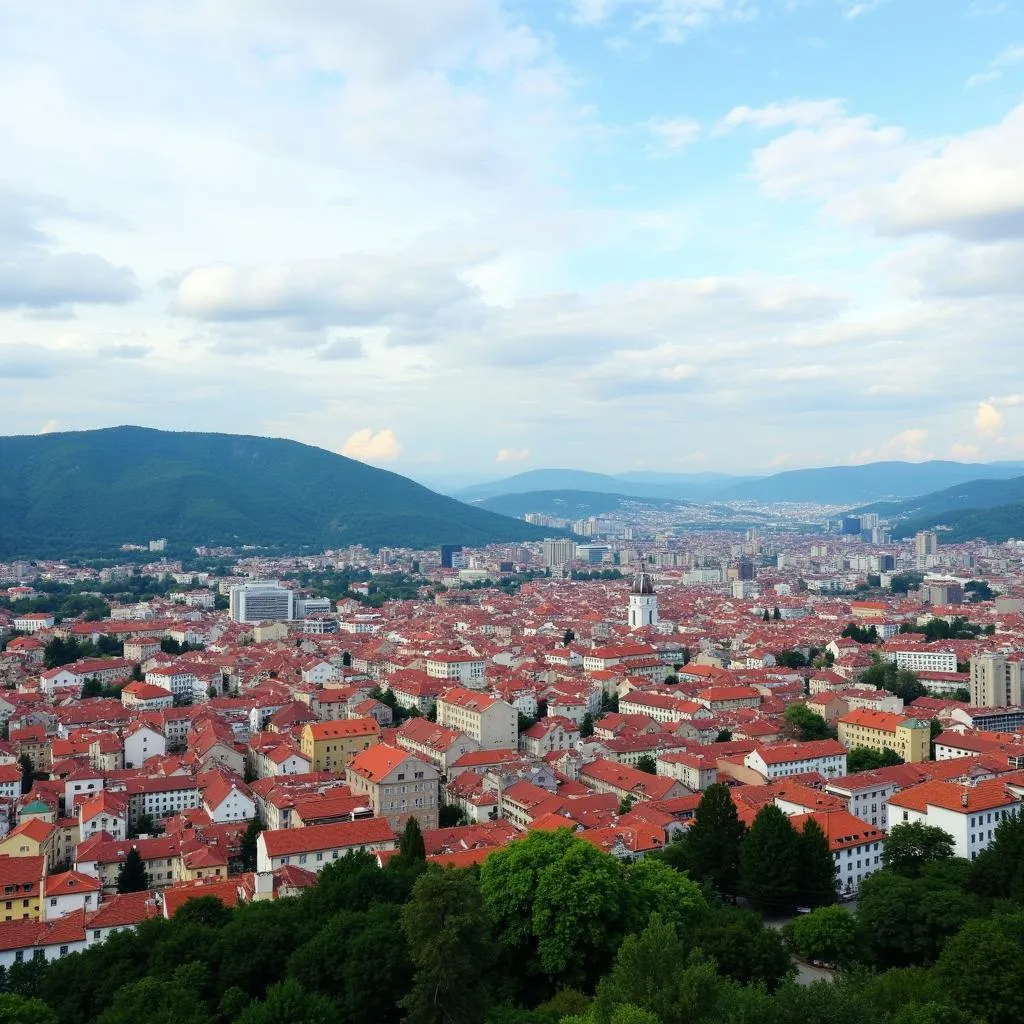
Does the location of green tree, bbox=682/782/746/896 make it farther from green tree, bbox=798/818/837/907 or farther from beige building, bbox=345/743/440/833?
beige building, bbox=345/743/440/833

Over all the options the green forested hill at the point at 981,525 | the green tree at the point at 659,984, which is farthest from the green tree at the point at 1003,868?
the green forested hill at the point at 981,525

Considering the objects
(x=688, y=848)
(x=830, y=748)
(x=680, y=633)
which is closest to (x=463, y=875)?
(x=688, y=848)

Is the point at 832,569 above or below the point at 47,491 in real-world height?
below

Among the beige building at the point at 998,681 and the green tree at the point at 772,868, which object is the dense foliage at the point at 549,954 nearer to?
the green tree at the point at 772,868

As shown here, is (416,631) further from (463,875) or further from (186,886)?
(463,875)

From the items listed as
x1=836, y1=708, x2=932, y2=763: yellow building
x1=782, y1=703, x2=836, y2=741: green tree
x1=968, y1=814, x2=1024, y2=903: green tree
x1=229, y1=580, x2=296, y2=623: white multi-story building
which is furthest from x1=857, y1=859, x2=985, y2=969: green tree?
x1=229, y1=580, x2=296, y2=623: white multi-story building
